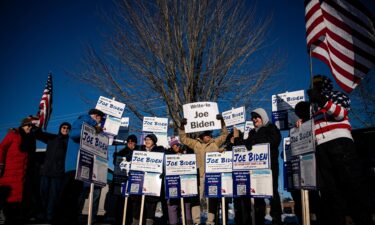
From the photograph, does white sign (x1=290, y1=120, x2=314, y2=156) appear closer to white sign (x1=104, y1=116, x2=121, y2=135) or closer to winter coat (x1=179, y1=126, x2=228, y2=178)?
winter coat (x1=179, y1=126, x2=228, y2=178)

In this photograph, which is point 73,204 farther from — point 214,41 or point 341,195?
point 214,41

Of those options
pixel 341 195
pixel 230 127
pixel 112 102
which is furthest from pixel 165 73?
pixel 341 195

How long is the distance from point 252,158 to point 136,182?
8.96 ft

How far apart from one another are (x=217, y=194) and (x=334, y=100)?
3.07 m

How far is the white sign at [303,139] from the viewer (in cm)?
411

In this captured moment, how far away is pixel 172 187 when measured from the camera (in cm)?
646

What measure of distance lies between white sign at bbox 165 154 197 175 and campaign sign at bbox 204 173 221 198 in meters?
0.37

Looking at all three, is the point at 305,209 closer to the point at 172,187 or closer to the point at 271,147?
the point at 271,147

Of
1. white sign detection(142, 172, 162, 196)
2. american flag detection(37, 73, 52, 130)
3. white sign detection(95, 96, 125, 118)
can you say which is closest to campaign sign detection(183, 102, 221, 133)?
white sign detection(142, 172, 162, 196)

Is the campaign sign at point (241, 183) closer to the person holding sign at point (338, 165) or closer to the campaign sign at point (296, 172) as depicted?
the campaign sign at point (296, 172)

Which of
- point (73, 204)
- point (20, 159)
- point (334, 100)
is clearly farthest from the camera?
point (20, 159)

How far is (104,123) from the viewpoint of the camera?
9156 mm

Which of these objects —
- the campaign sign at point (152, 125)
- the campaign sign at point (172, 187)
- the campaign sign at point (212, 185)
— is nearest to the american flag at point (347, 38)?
the campaign sign at point (212, 185)

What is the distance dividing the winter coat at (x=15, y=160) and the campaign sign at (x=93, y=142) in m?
1.63
